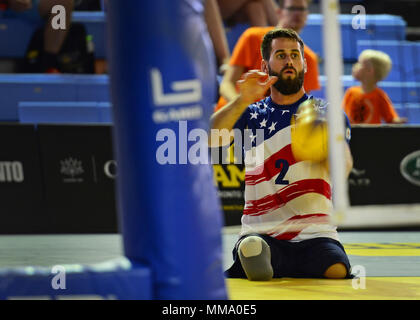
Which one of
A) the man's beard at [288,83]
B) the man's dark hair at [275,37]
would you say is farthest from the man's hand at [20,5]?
the man's beard at [288,83]

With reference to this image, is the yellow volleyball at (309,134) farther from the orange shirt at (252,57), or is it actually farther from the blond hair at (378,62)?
the blond hair at (378,62)

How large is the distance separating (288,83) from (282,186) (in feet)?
1.90

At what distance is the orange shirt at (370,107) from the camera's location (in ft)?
29.7

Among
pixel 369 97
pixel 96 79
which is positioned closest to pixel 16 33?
pixel 96 79

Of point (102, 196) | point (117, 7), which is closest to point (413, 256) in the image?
point (102, 196)

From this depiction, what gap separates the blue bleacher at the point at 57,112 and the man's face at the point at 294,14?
271 cm

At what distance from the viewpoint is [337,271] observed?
4.53 meters

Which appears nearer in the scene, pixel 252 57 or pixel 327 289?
pixel 327 289

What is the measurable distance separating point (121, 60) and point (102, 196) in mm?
5332

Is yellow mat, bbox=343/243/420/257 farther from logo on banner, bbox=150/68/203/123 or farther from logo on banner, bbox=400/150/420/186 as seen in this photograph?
logo on banner, bbox=150/68/203/123

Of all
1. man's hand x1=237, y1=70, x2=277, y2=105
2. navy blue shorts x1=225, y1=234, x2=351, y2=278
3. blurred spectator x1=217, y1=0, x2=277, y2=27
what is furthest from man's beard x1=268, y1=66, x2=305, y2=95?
blurred spectator x1=217, y1=0, x2=277, y2=27

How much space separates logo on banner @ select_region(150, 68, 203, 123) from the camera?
111 inches

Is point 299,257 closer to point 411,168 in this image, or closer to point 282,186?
point 282,186
